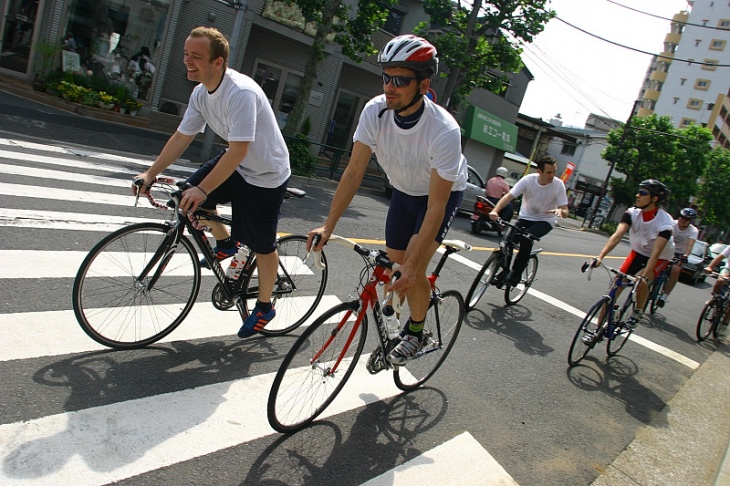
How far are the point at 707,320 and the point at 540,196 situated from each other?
4069 millimetres

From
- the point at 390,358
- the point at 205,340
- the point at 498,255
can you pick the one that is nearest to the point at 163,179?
the point at 205,340

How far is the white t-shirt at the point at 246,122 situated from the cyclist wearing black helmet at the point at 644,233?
3568 millimetres

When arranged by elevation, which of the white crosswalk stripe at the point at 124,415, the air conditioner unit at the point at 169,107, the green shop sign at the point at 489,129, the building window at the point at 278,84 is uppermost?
the green shop sign at the point at 489,129

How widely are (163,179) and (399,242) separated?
167 cm

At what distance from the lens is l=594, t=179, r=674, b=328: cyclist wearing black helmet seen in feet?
19.4

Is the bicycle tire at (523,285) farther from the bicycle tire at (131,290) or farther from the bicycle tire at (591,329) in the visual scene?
the bicycle tire at (131,290)

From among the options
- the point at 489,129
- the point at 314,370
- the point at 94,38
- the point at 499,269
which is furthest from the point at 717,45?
the point at 314,370

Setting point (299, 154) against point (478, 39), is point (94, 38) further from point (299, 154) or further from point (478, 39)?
point (478, 39)

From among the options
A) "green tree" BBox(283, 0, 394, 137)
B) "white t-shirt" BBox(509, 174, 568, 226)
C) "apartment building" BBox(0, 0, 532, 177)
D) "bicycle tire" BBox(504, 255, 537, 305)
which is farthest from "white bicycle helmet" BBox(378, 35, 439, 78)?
"green tree" BBox(283, 0, 394, 137)

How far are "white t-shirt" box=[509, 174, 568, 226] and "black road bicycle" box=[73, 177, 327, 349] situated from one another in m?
3.76

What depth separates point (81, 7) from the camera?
15320 mm

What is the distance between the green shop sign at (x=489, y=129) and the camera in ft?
92.4

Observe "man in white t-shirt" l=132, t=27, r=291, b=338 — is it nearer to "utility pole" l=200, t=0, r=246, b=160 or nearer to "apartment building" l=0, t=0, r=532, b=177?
"utility pole" l=200, t=0, r=246, b=160

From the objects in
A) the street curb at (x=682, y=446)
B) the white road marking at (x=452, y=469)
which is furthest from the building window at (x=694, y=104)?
the white road marking at (x=452, y=469)
